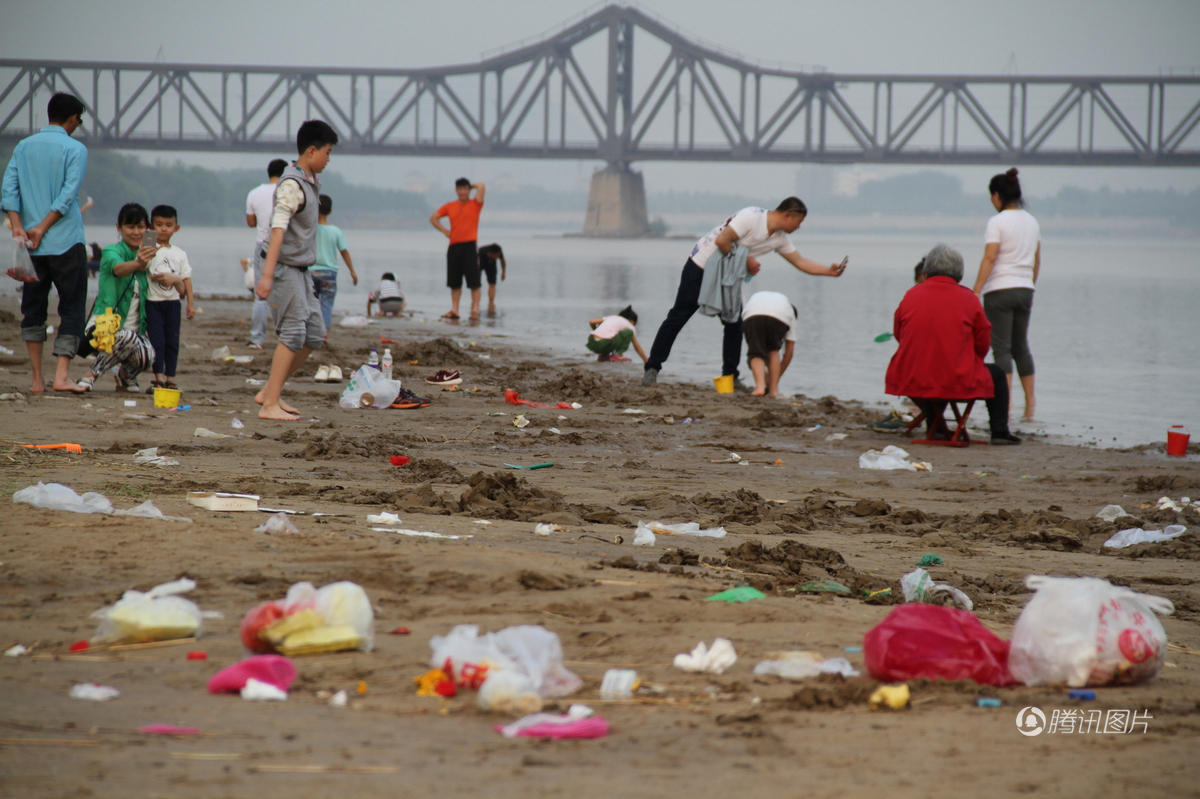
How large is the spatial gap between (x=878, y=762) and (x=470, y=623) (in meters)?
0.99

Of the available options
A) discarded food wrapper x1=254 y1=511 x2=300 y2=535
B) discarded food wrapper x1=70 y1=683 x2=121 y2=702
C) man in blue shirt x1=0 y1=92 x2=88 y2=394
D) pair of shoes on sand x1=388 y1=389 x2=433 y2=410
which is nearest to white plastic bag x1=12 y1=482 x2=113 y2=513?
discarded food wrapper x1=254 y1=511 x2=300 y2=535

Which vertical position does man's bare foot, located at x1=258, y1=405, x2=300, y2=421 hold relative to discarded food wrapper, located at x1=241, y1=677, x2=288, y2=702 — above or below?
above

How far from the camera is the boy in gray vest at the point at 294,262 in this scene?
229 inches

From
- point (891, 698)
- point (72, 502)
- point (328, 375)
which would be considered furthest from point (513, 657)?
point (328, 375)

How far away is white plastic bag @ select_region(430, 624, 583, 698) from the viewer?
2.28 metres

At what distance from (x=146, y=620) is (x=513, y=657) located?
2.52 feet

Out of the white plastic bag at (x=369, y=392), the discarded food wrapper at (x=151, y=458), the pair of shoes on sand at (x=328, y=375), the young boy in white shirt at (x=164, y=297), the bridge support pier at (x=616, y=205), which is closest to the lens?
the discarded food wrapper at (x=151, y=458)

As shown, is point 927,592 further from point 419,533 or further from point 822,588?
point 419,533

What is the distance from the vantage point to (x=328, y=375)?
7.85 m

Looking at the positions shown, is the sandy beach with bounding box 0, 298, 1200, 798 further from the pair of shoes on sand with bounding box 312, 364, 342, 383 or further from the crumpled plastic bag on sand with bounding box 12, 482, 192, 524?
the pair of shoes on sand with bounding box 312, 364, 342, 383

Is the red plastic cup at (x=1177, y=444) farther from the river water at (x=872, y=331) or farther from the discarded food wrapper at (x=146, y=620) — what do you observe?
the discarded food wrapper at (x=146, y=620)

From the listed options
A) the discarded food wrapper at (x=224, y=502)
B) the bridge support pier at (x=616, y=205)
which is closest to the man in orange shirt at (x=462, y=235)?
the discarded food wrapper at (x=224, y=502)

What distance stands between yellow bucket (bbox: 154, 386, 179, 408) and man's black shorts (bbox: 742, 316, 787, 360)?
3.69m

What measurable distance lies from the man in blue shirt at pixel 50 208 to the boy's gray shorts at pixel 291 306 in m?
1.03
